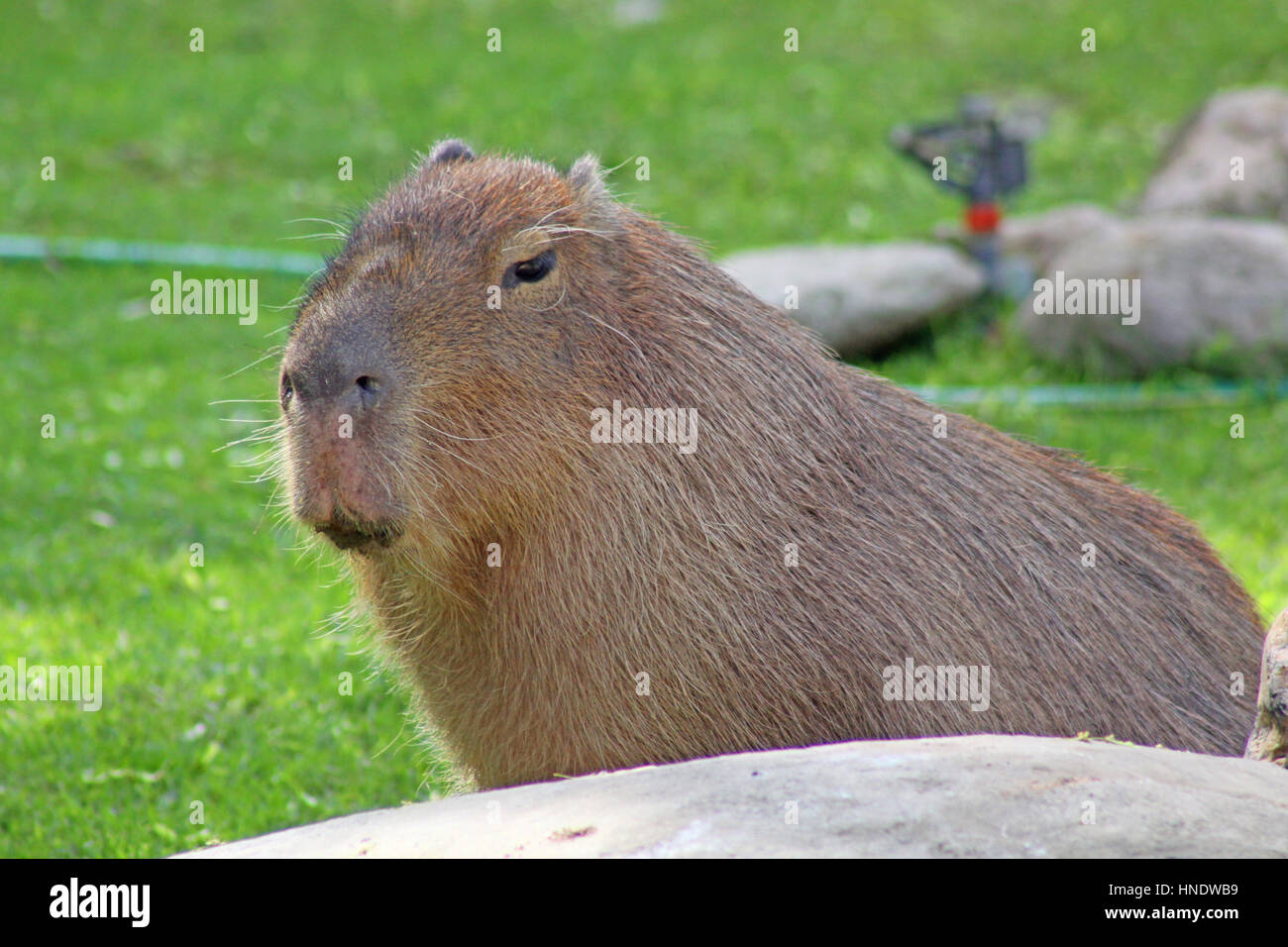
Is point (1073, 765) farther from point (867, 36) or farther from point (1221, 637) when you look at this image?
point (867, 36)

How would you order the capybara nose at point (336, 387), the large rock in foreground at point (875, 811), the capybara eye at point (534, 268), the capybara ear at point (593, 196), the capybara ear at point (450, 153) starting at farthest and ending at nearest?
the capybara ear at point (450, 153)
the capybara ear at point (593, 196)
the capybara eye at point (534, 268)
the capybara nose at point (336, 387)
the large rock in foreground at point (875, 811)

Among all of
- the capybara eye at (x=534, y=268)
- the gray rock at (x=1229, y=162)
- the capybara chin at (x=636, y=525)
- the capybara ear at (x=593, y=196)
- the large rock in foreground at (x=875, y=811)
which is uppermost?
the gray rock at (x=1229, y=162)

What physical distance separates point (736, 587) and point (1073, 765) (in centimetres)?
86

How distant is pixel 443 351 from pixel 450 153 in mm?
771

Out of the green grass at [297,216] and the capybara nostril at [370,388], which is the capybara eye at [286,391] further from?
the green grass at [297,216]

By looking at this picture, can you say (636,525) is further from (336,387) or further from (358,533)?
(336,387)

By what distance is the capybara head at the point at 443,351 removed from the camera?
2979 millimetres

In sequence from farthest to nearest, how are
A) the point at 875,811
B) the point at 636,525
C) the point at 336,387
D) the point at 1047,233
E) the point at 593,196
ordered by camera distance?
the point at 1047,233, the point at 593,196, the point at 636,525, the point at 336,387, the point at 875,811

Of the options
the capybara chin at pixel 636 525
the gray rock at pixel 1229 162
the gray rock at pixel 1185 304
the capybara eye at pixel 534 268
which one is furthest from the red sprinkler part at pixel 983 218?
the capybara eye at pixel 534 268

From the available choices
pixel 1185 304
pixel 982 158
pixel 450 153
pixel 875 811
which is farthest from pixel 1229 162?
pixel 875 811

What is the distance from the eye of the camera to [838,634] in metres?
3.21

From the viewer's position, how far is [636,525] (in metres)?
3.22

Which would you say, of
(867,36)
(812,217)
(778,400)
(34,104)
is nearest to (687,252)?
(778,400)
